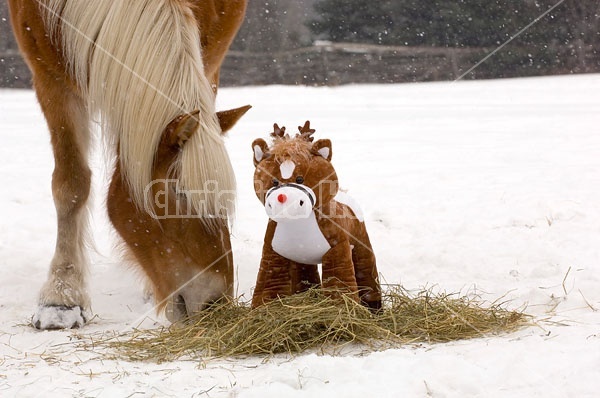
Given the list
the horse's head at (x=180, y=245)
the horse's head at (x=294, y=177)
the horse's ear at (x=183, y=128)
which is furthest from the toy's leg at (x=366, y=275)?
the horse's ear at (x=183, y=128)

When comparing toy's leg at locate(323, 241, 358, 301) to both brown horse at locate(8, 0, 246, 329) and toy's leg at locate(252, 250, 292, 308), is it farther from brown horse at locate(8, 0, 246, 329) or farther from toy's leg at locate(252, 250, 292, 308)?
brown horse at locate(8, 0, 246, 329)

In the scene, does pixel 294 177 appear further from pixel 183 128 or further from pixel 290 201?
pixel 183 128

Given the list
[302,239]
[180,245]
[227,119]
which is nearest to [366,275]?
[302,239]

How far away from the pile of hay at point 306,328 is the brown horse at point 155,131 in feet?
0.63

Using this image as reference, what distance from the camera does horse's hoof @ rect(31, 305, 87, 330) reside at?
3502mm

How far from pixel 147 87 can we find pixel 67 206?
1.30 metres

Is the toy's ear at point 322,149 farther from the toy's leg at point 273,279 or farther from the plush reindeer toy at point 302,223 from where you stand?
the toy's leg at point 273,279

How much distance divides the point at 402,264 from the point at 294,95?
1128 centimetres

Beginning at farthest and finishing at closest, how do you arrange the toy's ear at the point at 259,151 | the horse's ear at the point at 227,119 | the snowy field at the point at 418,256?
the horse's ear at the point at 227,119 → the toy's ear at the point at 259,151 → the snowy field at the point at 418,256

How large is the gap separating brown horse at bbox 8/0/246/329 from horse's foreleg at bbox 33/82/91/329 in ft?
0.06

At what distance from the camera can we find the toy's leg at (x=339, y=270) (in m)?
2.92

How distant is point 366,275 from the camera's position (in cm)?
316

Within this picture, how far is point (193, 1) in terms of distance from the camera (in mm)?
3768

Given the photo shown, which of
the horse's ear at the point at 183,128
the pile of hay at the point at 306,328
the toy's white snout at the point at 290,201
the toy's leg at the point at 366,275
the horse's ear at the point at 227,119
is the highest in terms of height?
the horse's ear at the point at 227,119
